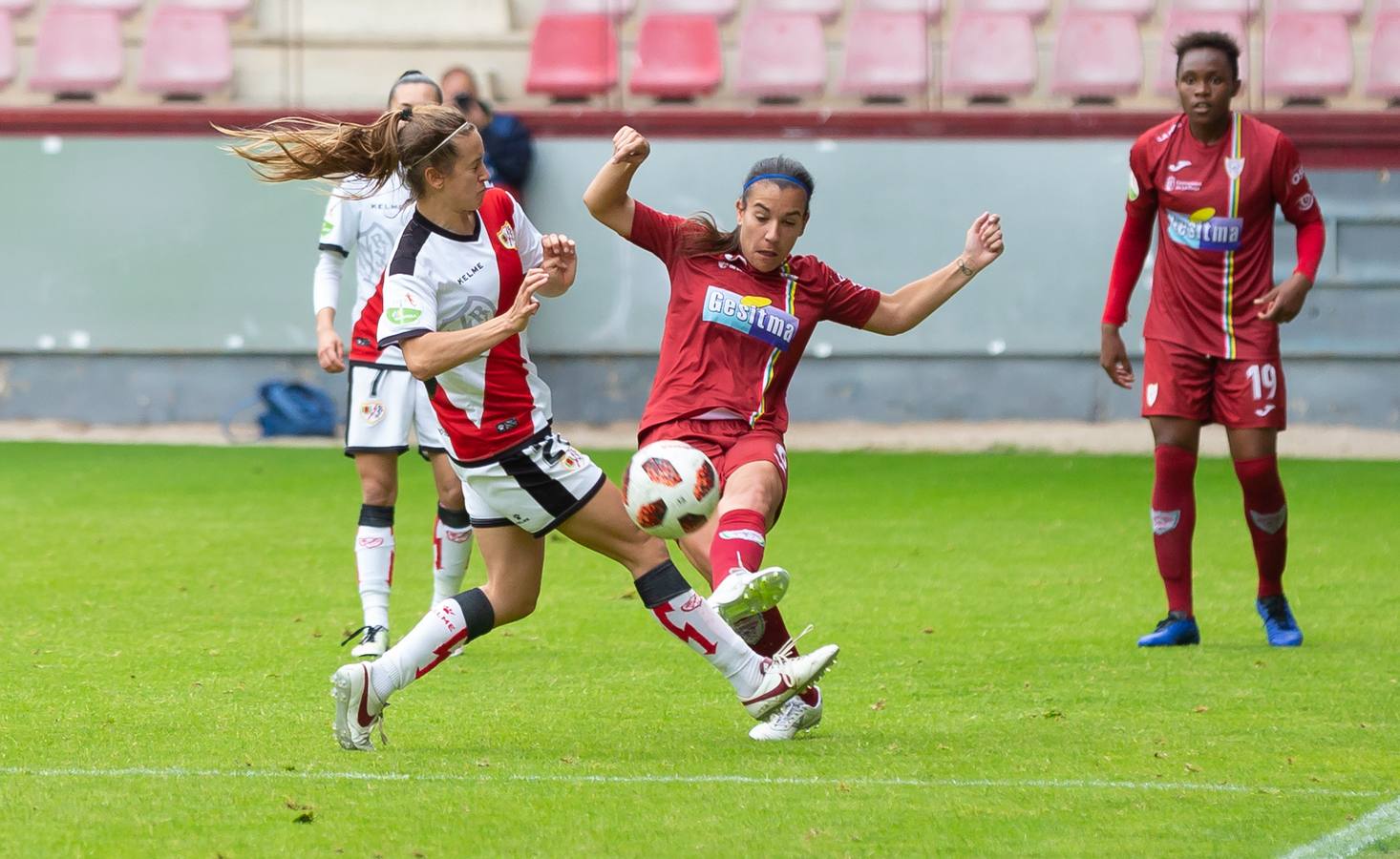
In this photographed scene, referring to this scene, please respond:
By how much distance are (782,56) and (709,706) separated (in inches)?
472

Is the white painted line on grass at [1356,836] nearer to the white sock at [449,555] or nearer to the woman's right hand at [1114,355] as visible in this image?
the woman's right hand at [1114,355]

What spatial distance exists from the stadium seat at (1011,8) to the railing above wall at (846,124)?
1457 millimetres

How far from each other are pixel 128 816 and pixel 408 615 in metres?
3.80

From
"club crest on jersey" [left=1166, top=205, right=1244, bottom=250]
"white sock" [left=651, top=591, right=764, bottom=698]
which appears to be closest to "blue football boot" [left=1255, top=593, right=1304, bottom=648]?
"club crest on jersey" [left=1166, top=205, right=1244, bottom=250]

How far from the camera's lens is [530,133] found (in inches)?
651

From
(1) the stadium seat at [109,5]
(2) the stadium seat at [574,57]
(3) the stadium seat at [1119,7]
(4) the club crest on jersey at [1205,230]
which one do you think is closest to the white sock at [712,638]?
(4) the club crest on jersey at [1205,230]

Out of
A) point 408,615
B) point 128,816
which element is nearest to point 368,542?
point 408,615

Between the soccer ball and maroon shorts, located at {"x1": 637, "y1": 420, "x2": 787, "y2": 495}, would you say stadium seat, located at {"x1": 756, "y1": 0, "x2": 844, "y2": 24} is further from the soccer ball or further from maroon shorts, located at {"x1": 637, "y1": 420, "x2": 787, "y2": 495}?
the soccer ball

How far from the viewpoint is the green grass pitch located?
14.7 feet

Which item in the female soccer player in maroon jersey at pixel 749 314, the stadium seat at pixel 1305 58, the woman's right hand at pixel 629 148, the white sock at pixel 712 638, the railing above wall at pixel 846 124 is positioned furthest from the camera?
the stadium seat at pixel 1305 58

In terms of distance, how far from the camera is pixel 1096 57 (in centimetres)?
1719

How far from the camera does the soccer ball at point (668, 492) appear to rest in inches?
215

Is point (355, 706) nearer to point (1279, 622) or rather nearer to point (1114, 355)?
point (1114, 355)

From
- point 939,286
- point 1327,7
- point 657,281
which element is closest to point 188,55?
point 657,281
